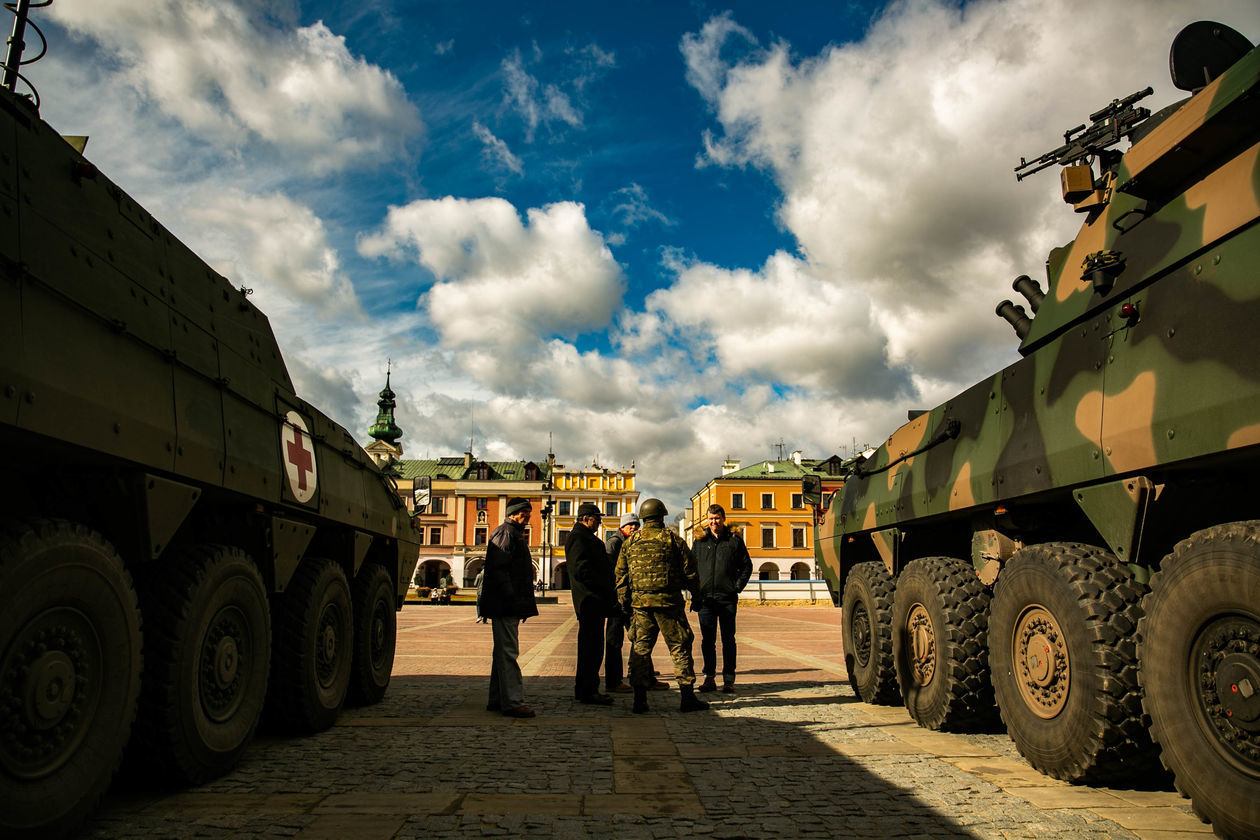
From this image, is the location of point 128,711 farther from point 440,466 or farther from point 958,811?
point 440,466

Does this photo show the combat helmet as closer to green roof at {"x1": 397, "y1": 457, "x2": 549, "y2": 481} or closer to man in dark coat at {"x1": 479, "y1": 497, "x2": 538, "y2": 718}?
man in dark coat at {"x1": 479, "y1": 497, "x2": 538, "y2": 718}

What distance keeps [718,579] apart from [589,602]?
73.7 inches

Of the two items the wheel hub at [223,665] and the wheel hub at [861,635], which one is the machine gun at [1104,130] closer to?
the wheel hub at [861,635]

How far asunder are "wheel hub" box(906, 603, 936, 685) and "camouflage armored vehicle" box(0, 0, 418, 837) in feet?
13.8

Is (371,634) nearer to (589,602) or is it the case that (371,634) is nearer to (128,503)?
(589,602)

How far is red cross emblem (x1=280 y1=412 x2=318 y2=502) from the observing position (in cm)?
A: 580

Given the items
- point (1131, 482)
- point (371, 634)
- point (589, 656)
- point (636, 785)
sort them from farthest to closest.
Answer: point (589, 656) → point (371, 634) → point (636, 785) → point (1131, 482)

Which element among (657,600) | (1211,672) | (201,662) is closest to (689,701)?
(657,600)

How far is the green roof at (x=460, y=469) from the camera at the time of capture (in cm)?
7969

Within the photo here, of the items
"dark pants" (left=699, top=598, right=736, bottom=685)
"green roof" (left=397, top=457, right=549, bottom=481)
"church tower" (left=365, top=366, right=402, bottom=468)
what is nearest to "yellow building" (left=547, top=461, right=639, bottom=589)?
"green roof" (left=397, top=457, right=549, bottom=481)

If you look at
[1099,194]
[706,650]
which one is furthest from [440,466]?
[1099,194]

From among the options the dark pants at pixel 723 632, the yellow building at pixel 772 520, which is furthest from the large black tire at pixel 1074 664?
the yellow building at pixel 772 520

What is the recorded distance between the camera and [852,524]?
28.2 feet

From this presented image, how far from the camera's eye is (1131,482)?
4035mm
